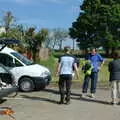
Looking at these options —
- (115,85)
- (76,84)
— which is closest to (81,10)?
(76,84)

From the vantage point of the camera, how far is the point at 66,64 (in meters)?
16.3

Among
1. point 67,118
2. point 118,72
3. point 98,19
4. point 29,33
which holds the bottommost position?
point 67,118

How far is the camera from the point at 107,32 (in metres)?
76.6

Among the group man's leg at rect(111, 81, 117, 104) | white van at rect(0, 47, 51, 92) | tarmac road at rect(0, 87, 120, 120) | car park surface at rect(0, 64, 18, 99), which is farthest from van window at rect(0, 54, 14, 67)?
man's leg at rect(111, 81, 117, 104)

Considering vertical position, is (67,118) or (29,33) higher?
(29,33)

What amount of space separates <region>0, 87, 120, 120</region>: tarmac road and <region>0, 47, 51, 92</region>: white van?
938 millimetres

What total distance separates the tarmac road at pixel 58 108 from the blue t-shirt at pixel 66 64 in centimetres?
105

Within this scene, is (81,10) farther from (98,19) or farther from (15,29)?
(15,29)

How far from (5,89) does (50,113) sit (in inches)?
72.2

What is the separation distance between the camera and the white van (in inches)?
806

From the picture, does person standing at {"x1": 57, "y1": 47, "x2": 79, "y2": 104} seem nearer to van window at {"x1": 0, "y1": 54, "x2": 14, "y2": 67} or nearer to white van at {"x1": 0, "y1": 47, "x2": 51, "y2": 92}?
white van at {"x1": 0, "y1": 47, "x2": 51, "y2": 92}

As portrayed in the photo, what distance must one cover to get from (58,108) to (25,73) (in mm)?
5250

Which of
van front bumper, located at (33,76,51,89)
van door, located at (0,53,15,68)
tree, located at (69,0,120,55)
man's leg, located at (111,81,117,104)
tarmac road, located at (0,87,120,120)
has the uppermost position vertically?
tree, located at (69,0,120,55)

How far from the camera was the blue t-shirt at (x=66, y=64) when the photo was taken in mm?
16219
